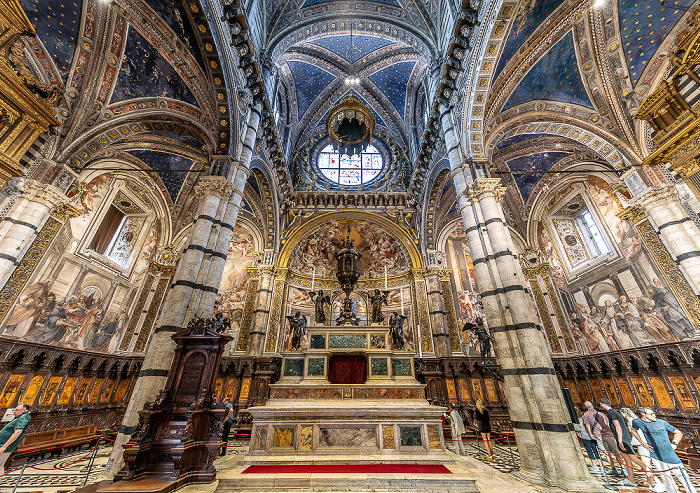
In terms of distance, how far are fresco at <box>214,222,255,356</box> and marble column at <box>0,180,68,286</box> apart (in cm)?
673

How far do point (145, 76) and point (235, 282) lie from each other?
928cm

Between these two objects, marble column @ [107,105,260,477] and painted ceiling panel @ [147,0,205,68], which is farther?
painted ceiling panel @ [147,0,205,68]

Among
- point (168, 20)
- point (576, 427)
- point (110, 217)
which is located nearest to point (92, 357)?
point (110, 217)

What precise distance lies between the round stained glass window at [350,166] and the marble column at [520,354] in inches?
383

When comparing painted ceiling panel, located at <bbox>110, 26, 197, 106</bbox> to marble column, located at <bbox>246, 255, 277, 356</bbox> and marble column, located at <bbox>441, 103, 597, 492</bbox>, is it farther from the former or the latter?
marble column, located at <bbox>441, 103, 597, 492</bbox>

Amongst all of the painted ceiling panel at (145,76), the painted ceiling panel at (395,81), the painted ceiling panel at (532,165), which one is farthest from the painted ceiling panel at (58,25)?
the painted ceiling panel at (532,165)

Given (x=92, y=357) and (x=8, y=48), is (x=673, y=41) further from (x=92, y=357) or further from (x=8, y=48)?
(x=92, y=357)

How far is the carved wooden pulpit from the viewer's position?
474 centimetres

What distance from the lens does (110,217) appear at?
12.3 metres

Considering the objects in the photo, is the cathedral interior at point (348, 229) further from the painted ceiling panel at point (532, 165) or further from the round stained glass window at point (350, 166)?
the round stained glass window at point (350, 166)

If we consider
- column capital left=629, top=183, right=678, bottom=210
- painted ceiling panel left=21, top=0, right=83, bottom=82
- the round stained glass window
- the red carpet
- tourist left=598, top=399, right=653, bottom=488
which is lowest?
the red carpet

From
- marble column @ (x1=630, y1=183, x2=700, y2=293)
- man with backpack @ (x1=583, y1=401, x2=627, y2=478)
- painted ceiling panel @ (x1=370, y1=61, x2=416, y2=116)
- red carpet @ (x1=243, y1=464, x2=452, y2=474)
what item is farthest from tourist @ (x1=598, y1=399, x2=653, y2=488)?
painted ceiling panel @ (x1=370, y1=61, x2=416, y2=116)

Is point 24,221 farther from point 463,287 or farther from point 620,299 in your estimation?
point 620,299

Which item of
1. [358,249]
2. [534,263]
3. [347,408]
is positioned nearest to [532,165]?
[534,263]
